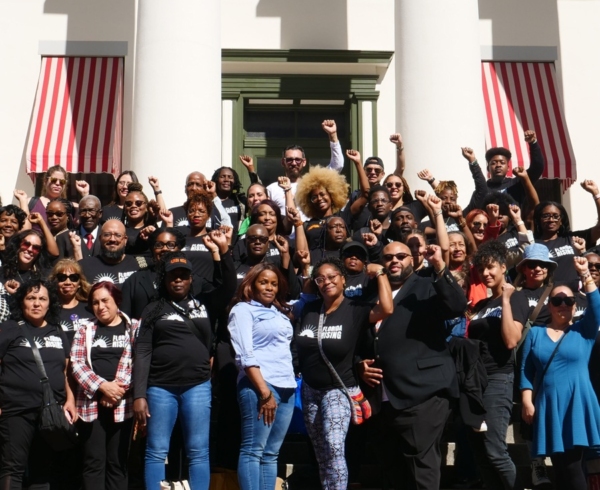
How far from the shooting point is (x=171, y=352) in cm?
820

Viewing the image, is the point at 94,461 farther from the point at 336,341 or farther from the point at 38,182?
the point at 38,182

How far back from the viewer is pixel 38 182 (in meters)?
15.1

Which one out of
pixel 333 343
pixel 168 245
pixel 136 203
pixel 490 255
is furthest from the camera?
pixel 136 203

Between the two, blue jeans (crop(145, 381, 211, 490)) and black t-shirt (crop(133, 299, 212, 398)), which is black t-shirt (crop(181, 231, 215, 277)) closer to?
black t-shirt (crop(133, 299, 212, 398))

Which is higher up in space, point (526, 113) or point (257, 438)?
point (526, 113)

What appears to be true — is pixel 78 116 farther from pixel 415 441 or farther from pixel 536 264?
pixel 415 441

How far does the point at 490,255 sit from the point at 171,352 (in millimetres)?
2666

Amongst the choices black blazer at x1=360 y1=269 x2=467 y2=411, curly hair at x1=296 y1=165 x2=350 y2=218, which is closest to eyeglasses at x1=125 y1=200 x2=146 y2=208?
curly hair at x1=296 y1=165 x2=350 y2=218

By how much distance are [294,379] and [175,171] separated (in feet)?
16.0

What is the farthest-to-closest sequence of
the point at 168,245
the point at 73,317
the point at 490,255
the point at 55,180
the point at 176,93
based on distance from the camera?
the point at 176,93, the point at 55,180, the point at 168,245, the point at 73,317, the point at 490,255

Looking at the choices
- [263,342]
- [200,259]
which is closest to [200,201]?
[200,259]

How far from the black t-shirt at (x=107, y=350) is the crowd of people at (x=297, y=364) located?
0.05ft

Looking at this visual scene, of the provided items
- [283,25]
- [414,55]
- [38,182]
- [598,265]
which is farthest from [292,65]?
[598,265]

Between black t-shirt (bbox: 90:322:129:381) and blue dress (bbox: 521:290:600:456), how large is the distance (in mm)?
3178
